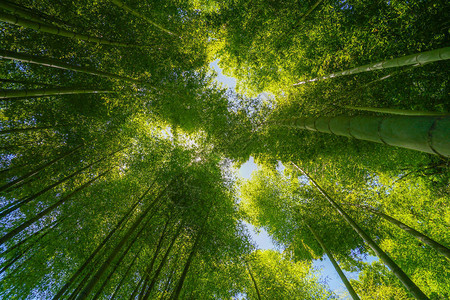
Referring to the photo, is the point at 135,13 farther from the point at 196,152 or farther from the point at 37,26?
the point at 196,152

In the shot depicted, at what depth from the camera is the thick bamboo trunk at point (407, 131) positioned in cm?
95

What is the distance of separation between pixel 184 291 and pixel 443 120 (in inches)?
197

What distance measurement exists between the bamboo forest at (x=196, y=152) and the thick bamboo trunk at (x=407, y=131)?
4.76ft

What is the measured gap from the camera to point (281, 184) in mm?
6242

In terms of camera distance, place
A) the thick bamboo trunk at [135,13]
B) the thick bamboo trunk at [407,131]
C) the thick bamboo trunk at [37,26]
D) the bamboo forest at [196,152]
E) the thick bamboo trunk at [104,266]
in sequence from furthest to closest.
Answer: the thick bamboo trunk at [135,13]
the bamboo forest at [196,152]
the thick bamboo trunk at [104,266]
the thick bamboo trunk at [37,26]
the thick bamboo trunk at [407,131]

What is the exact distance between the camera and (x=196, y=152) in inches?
184

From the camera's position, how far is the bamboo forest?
3.11 meters

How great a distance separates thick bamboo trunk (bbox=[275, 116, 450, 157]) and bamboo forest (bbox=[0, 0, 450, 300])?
1.45 meters

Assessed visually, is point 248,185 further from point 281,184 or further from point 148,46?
point 148,46

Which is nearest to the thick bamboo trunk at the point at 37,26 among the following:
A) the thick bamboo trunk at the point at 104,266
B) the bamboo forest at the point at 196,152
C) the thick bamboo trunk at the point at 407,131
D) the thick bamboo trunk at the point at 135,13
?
the bamboo forest at the point at 196,152

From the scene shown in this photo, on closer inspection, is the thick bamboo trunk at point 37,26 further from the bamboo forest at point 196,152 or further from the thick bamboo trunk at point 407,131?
the thick bamboo trunk at point 407,131

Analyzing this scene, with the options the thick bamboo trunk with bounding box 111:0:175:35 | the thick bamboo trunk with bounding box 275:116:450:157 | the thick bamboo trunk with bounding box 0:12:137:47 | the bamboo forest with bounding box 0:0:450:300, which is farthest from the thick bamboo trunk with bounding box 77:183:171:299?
the thick bamboo trunk with bounding box 111:0:175:35

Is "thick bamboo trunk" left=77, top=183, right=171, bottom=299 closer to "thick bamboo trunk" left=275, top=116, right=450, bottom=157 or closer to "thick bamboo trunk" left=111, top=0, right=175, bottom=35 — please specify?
"thick bamboo trunk" left=275, top=116, right=450, bottom=157

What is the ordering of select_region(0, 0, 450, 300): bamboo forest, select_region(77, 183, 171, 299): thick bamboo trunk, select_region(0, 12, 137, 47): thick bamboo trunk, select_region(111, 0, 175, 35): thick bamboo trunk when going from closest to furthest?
select_region(0, 12, 137, 47): thick bamboo trunk
select_region(77, 183, 171, 299): thick bamboo trunk
select_region(0, 0, 450, 300): bamboo forest
select_region(111, 0, 175, 35): thick bamboo trunk
